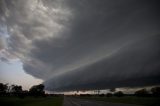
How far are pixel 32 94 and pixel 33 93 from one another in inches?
72.8

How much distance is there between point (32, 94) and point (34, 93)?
2174mm

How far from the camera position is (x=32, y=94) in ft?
648

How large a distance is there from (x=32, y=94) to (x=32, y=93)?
2.61m

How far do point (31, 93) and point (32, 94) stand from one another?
104 inches

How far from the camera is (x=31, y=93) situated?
655ft

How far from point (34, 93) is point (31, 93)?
405 centimetres

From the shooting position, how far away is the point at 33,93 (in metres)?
199

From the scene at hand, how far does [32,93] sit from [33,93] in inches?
58.4

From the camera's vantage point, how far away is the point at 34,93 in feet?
648

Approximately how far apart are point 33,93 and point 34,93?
213cm

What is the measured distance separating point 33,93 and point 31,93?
2.14 meters

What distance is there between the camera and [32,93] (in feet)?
656
